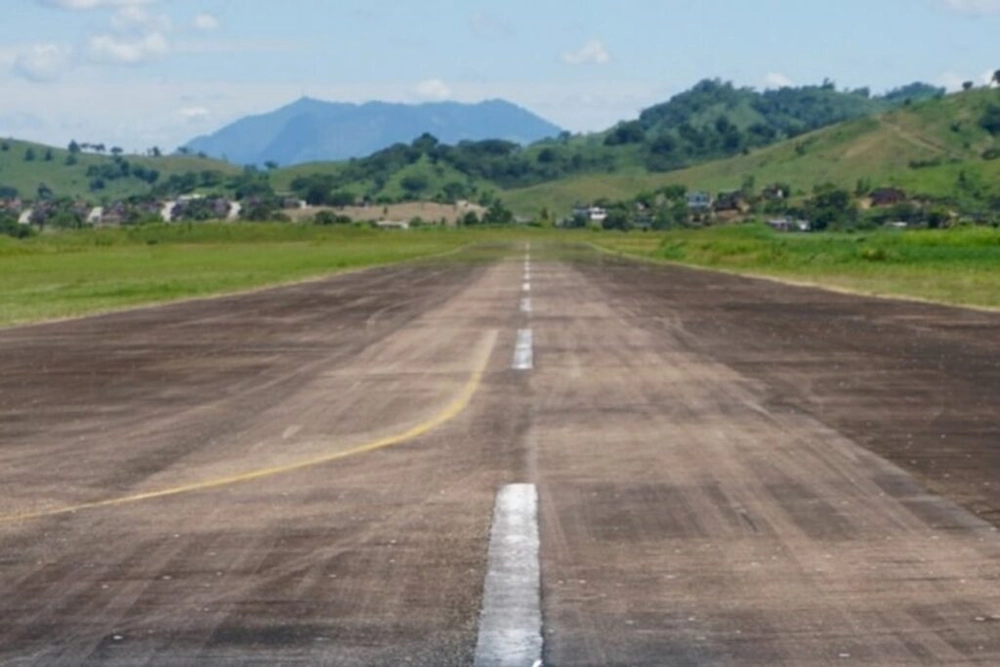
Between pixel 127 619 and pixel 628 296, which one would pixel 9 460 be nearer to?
pixel 127 619

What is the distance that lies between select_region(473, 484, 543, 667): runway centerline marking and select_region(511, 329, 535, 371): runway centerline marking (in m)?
9.42

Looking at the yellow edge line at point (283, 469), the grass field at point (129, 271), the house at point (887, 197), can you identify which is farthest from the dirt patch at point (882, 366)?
the house at point (887, 197)

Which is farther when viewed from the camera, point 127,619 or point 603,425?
point 603,425

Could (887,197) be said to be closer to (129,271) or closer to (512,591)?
(129,271)

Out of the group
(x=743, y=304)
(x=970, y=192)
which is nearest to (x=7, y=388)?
(x=743, y=304)

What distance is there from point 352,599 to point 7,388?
37.0 feet

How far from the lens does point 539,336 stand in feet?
82.3

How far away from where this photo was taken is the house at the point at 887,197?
551 ft

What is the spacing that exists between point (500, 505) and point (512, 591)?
7.54ft

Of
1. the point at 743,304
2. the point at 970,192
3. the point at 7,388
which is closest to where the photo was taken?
the point at 7,388

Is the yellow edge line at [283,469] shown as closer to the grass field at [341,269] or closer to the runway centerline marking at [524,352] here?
the runway centerline marking at [524,352]

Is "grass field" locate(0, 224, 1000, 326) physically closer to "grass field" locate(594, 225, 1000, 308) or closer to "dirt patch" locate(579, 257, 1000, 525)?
"grass field" locate(594, 225, 1000, 308)

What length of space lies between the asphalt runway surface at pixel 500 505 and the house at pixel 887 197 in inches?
5889

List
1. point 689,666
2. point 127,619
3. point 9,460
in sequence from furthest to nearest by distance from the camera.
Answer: point 9,460, point 127,619, point 689,666
